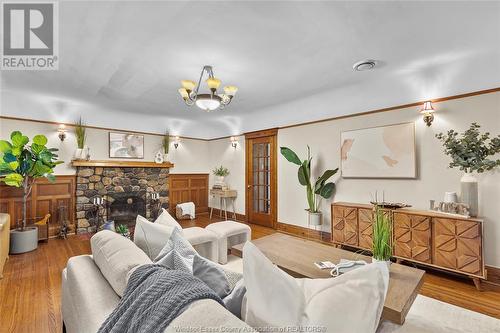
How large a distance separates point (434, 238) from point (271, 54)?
2.88 m

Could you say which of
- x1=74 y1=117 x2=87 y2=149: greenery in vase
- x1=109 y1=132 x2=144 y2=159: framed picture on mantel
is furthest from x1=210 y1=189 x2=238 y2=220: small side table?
x1=74 y1=117 x2=87 y2=149: greenery in vase

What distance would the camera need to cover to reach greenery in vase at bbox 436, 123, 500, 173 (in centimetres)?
263

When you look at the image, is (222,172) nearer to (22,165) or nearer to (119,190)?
(119,190)

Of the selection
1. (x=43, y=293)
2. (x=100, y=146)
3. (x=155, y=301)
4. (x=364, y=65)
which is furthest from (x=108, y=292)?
(x=100, y=146)

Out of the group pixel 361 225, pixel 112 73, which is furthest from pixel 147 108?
pixel 361 225

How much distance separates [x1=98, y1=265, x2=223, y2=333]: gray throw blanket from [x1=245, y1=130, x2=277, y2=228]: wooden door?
434 centimetres

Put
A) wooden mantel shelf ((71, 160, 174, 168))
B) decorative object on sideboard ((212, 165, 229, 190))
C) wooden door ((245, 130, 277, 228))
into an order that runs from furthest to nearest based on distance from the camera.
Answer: decorative object on sideboard ((212, 165, 229, 190)) → wooden door ((245, 130, 277, 228)) → wooden mantel shelf ((71, 160, 174, 168))

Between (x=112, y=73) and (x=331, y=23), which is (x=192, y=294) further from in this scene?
(x=112, y=73)

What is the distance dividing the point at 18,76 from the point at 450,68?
18.5ft

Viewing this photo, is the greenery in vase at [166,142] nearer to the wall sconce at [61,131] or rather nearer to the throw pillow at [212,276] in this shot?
the wall sconce at [61,131]

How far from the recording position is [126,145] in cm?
556

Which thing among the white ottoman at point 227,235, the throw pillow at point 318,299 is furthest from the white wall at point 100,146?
the throw pillow at point 318,299

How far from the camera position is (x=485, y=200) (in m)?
2.88

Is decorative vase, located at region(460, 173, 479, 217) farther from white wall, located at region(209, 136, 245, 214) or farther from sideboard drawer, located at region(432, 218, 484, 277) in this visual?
white wall, located at region(209, 136, 245, 214)
